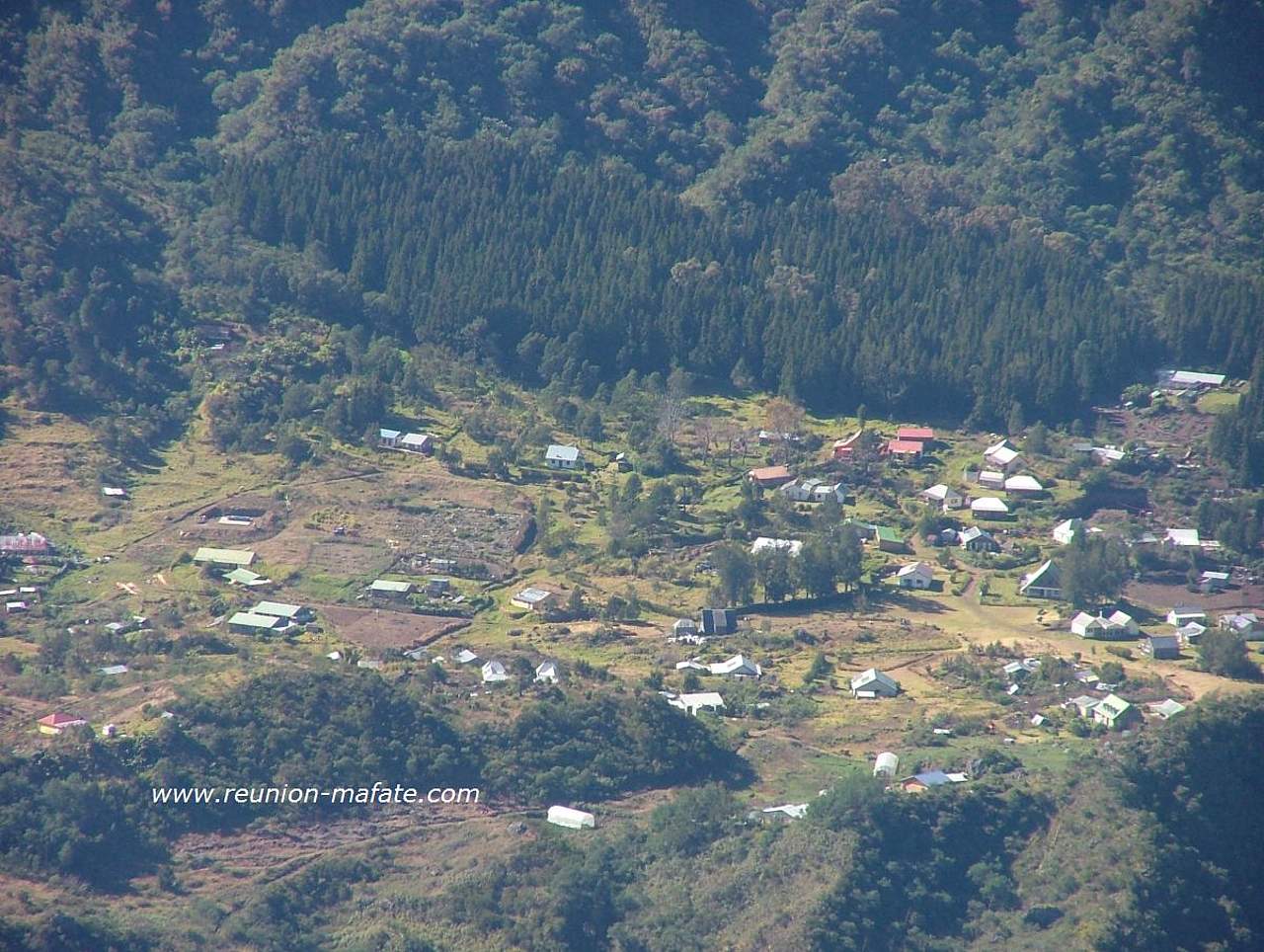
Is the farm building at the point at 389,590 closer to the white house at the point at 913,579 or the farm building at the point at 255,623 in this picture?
the farm building at the point at 255,623

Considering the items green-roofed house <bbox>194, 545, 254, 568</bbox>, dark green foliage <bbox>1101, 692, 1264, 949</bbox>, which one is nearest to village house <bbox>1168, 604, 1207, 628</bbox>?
dark green foliage <bbox>1101, 692, 1264, 949</bbox>

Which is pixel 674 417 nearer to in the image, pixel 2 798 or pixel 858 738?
pixel 858 738

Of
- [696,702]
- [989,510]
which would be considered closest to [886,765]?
[696,702]

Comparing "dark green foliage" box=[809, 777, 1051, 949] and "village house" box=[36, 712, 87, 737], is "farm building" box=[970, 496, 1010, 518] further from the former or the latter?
"village house" box=[36, 712, 87, 737]

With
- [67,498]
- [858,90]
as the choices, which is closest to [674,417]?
[67,498]

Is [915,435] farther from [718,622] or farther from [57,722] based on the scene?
[57,722]

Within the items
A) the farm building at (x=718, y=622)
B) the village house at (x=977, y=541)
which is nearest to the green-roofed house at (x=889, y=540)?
the village house at (x=977, y=541)

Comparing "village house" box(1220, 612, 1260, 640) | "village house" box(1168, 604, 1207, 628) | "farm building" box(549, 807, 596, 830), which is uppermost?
"village house" box(1220, 612, 1260, 640)
